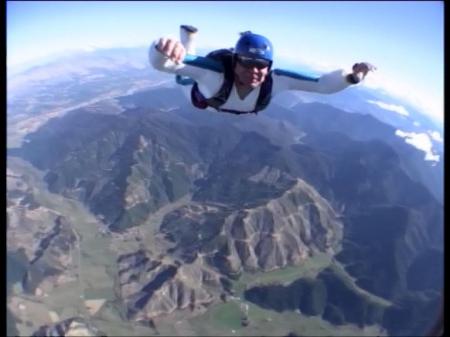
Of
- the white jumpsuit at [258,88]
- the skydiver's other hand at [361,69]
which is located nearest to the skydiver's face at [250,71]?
the white jumpsuit at [258,88]

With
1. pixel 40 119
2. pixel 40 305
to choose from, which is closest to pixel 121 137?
pixel 40 119

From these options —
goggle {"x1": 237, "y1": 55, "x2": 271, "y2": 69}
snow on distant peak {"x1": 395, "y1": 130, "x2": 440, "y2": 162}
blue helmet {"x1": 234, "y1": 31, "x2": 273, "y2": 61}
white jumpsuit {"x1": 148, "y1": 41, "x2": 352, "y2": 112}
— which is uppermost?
blue helmet {"x1": 234, "y1": 31, "x2": 273, "y2": 61}

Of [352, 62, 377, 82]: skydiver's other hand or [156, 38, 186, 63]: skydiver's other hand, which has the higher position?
[156, 38, 186, 63]: skydiver's other hand

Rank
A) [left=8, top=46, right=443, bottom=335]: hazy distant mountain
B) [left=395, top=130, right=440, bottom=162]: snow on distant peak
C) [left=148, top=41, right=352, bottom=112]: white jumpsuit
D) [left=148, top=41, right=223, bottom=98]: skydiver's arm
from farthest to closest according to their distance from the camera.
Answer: [left=395, top=130, right=440, bottom=162]: snow on distant peak < [left=8, top=46, right=443, bottom=335]: hazy distant mountain < [left=148, top=41, right=352, bottom=112]: white jumpsuit < [left=148, top=41, right=223, bottom=98]: skydiver's arm

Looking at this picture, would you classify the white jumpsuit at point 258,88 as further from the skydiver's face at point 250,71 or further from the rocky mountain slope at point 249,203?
the rocky mountain slope at point 249,203

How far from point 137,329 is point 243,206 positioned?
1618 inches

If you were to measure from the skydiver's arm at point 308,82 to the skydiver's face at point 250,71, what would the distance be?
1.83ft

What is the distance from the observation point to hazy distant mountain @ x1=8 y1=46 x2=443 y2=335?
3509 inches

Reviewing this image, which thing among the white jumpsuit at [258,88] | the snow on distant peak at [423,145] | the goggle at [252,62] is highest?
the goggle at [252,62]

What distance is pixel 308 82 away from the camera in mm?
5289

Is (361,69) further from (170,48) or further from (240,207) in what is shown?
(240,207)

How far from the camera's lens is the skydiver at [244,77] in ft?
14.5

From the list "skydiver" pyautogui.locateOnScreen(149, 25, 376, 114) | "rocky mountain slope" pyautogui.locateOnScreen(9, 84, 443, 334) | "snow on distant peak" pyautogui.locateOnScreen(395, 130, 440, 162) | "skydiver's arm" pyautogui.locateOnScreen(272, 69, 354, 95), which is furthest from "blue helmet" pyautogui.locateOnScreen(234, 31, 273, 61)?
"snow on distant peak" pyautogui.locateOnScreen(395, 130, 440, 162)

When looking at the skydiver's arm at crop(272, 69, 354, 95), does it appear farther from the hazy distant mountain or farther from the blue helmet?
the hazy distant mountain
